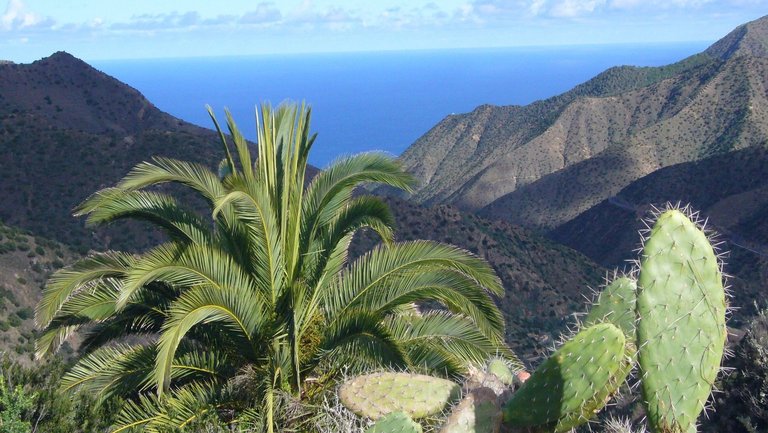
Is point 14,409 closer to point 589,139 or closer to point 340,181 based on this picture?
point 340,181

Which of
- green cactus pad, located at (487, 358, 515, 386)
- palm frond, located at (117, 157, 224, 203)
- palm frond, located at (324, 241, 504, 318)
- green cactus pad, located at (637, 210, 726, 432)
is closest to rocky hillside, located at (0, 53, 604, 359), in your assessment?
palm frond, located at (324, 241, 504, 318)

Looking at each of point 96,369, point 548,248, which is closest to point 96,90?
point 548,248

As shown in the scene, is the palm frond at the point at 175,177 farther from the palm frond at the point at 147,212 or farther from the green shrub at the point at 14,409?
the green shrub at the point at 14,409

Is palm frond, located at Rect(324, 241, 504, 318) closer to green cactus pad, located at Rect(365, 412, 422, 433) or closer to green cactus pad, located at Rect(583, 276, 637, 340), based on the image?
green cactus pad, located at Rect(583, 276, 637, 340)

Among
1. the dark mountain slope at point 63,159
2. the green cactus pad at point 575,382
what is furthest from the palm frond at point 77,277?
the dark mountain slope at point 63,159

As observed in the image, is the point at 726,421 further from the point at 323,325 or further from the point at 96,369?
the point at 96,369

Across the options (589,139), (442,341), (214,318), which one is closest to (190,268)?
(214,318)
